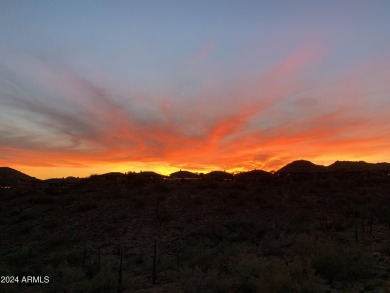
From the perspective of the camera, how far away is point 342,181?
4116 centimetres

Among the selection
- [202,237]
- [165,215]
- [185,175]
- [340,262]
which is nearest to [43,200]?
[165,215]

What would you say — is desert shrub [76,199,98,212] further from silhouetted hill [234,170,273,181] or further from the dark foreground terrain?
silhouetted hill [234,170,273,181]

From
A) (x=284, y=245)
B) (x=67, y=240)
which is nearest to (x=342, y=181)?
(x=284, y=245)

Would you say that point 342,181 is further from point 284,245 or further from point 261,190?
point 284,245

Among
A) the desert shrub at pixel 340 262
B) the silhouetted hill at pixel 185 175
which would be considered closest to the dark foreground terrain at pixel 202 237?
the desert shrub at pixel 340 262

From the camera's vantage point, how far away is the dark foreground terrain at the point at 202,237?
534 inches

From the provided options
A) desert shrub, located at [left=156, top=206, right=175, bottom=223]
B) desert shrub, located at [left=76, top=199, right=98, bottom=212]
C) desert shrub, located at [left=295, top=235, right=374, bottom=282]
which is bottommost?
desert shrub, located at [left=295, top=235, right=374, bottom=282]

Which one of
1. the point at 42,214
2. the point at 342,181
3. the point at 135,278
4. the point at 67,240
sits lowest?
the point at 135,278

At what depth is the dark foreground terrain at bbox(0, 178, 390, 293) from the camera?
1355 centimetres

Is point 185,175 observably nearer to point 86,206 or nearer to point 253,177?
point 253,177

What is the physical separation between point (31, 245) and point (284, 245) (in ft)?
50.5

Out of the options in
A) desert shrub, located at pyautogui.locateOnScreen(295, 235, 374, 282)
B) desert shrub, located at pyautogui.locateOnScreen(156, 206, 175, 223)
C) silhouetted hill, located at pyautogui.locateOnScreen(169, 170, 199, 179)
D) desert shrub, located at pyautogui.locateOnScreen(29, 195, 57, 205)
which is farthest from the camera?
silhouetted hill, located at pyautogui.locateOnScreen(169, 170, 199, 179)

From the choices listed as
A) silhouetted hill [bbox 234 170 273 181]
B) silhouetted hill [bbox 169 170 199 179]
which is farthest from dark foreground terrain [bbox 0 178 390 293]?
silhouetted hill [bbox 169 170 199 179]

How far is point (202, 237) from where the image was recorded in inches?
894
